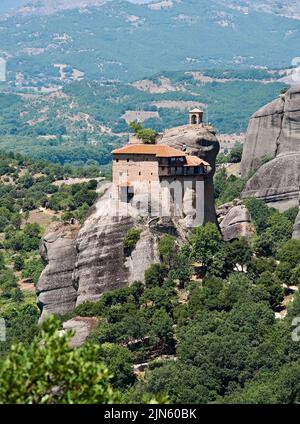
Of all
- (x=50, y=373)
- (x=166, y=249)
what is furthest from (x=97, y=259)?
(x=50, y=373)

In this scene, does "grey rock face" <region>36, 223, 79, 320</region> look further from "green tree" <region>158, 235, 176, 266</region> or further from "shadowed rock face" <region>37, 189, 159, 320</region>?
"green tree" <region>158, 235, 176, 266</region>

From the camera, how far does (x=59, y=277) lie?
62688mm

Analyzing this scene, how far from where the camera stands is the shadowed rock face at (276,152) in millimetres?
83438

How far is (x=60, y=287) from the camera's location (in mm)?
62656

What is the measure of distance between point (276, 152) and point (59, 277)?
107 ft

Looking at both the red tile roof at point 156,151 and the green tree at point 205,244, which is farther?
the red tile roof at point 156,151

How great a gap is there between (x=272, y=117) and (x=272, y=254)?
2811 centimetres

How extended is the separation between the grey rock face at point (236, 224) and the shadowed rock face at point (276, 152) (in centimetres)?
969

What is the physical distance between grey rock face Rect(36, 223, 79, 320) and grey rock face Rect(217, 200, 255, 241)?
9.85 m

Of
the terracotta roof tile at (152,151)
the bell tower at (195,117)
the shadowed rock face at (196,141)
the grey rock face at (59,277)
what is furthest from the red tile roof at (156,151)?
the bell tower at (195,117)

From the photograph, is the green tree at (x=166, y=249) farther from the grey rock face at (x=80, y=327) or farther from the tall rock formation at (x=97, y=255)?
the grey rock face at (x=80, y=327)

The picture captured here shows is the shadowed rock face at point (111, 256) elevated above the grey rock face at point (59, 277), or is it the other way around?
the shadowed rock face at point (111, 256)

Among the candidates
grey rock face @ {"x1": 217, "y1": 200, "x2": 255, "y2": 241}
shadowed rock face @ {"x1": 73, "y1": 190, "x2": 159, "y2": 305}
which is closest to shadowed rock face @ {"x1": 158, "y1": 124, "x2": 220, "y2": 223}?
grey rock face @ {"x1": 217, "y1": 200, "x2": 255, "y2": 241}

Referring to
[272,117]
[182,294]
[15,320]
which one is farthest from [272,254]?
[272,117]
